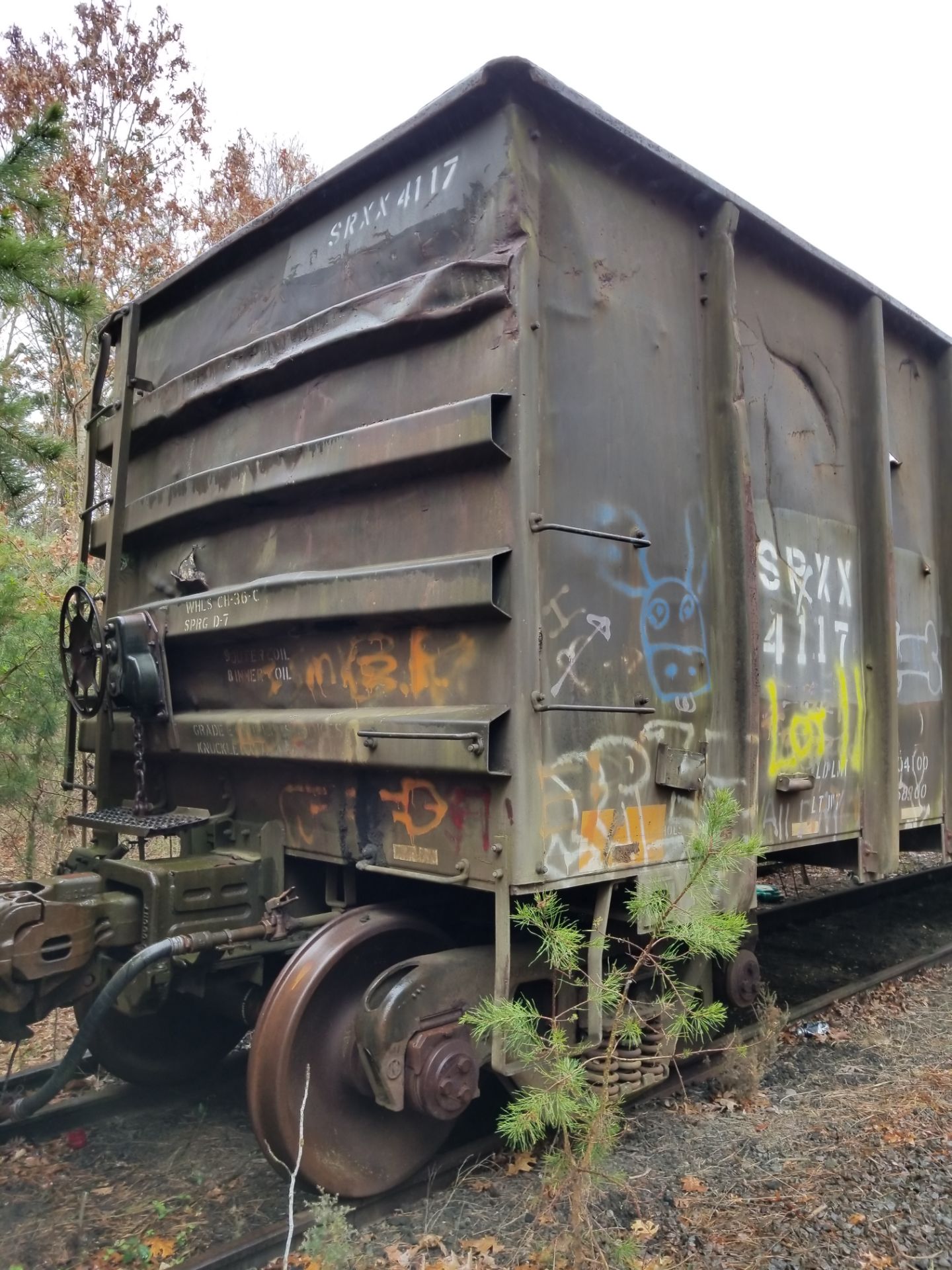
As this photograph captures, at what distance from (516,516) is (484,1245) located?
7.16 ft

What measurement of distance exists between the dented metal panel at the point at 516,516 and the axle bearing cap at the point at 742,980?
51 centimetres

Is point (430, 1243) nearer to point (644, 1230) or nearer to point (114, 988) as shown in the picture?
point (644, 1230)

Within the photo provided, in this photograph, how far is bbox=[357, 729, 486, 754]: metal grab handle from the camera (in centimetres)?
290

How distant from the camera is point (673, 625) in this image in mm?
3557

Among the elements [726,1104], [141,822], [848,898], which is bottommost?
[726,1104]

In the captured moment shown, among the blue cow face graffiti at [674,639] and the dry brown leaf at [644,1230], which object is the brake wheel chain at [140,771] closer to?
the blue cow face graffiti at [674,639]

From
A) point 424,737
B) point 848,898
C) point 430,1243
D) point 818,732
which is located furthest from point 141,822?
point 848,898

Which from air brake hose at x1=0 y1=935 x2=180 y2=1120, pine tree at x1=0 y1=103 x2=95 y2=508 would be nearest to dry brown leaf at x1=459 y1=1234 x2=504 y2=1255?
air brake hose at x1=0 y1=935 x2=180 y2=1120

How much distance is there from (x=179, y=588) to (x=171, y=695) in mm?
481

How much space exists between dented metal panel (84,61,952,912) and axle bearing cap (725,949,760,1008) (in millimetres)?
507

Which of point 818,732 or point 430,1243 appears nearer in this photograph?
point 430,1243

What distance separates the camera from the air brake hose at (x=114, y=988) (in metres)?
2.96

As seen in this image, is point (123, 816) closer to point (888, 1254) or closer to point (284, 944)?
point (284, 944)

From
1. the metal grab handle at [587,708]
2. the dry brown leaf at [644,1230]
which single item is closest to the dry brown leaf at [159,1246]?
the dry brown leaf at [644,1230]
